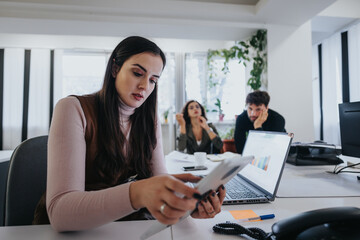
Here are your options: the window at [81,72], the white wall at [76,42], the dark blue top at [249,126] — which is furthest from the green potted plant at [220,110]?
the window at [81,72]

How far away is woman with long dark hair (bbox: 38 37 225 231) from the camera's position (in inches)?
19.3

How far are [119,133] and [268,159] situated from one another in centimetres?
63

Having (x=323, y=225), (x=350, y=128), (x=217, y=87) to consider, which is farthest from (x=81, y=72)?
(x=323, y=225)

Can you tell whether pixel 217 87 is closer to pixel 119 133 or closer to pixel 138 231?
pixel 119 133

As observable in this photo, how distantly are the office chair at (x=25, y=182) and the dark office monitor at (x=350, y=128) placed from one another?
153 centimetres

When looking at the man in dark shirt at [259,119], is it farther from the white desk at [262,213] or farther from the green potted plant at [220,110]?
the green potted plant at [220,110]

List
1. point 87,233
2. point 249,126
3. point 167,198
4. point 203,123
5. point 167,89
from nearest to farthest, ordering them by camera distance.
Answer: point 167,198 < point 87,233 < point 249,126 < point 203,123 < point 167,89

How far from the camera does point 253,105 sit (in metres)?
2.52

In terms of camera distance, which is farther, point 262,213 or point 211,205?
point 262,213

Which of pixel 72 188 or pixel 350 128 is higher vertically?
pixel 350 128

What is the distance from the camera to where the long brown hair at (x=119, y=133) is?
833mm

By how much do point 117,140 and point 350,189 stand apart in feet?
3.39

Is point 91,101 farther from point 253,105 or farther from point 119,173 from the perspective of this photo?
point 253,105

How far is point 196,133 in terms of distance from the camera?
3107 millimetres
